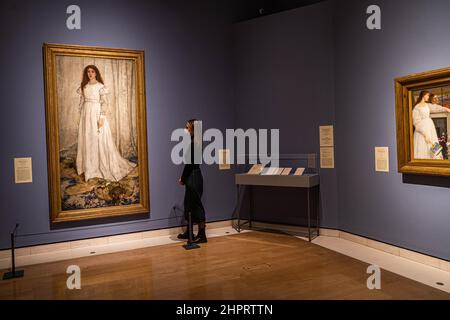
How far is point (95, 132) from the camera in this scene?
6.29 m

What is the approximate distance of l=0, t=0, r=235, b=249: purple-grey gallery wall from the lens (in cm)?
576

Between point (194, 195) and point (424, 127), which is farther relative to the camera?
point (194, 195)

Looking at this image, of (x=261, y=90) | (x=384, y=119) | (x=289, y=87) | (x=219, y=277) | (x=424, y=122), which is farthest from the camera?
(x=261, y=90)

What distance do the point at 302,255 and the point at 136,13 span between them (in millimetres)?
4566

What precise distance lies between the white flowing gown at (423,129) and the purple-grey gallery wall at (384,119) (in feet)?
1.05

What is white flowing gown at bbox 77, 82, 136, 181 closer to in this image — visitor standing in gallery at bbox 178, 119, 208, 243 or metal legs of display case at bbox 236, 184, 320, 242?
visitor standing in gallery at bbox 178, 119, 208, 243

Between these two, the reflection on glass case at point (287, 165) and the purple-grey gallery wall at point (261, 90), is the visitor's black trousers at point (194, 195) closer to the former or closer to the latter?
the purple-grey gallery wall at point (261, 90)

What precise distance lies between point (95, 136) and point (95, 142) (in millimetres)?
93

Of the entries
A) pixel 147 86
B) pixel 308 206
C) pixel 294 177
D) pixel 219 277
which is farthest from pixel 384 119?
pixel 147 86

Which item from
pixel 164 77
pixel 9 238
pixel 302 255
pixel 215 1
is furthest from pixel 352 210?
pixel 9 238

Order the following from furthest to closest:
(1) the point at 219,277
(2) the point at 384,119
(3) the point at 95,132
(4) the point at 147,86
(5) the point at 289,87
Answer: (5) the point at 289,87 < (4) the point at 147,86 < (3) the point at 95,132 < (2) the point at 384,119 < (1) the point at 219,277

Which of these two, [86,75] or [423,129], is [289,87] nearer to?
[423,129]

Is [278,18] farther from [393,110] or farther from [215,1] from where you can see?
[393,110]

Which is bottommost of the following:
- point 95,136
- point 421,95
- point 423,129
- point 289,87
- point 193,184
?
point 193,184
